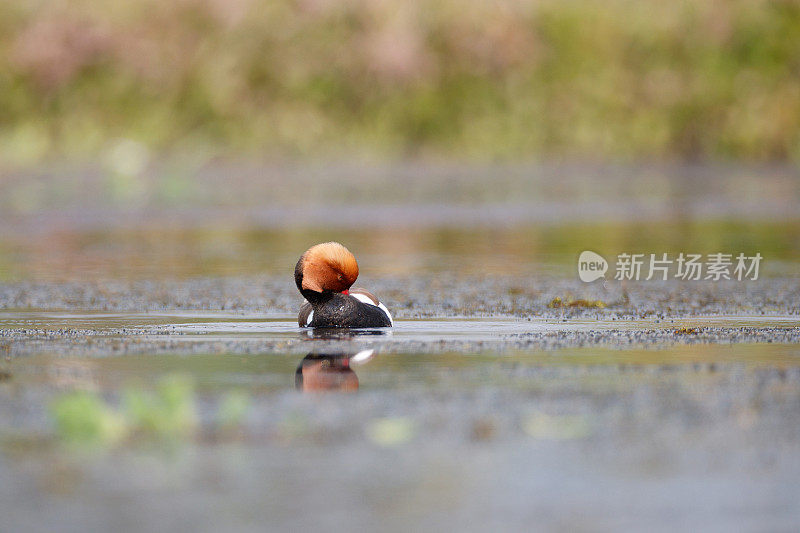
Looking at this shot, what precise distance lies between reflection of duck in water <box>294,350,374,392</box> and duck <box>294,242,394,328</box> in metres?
0.77

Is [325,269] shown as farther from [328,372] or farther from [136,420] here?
[136,420]

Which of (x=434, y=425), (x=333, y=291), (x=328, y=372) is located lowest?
(x=434, y=425)

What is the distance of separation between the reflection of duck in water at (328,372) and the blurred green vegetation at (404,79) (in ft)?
52.1

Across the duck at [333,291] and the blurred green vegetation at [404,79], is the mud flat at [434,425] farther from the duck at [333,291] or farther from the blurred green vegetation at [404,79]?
the blurred green vegetation at [404,79]

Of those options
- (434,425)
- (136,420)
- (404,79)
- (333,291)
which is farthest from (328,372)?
(404,79)

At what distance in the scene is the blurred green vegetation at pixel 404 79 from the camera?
22.2 metres

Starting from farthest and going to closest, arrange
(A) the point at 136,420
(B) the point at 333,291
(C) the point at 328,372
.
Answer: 1. (B) the point at 333,291
2. (C) the point at 328,372
3. (A) the point at 136,420

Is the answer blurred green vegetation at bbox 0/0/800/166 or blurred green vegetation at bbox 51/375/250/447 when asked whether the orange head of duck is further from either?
blurred green vegetation at bbox 0/0/800/166

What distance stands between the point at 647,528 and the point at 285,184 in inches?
667

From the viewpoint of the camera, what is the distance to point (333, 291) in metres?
7.43

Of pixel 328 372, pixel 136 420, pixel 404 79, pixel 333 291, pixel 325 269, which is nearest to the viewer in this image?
pixel 136 420

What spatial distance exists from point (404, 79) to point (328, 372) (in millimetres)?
17122

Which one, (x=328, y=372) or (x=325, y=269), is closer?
(x=328, y=372)

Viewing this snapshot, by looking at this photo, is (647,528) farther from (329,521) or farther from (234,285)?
(234,285)
